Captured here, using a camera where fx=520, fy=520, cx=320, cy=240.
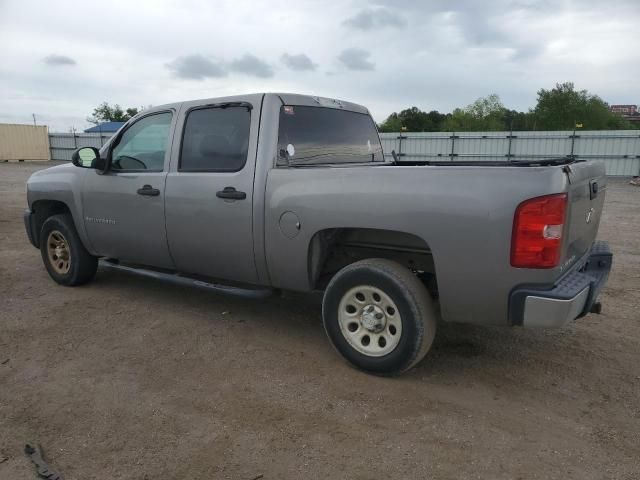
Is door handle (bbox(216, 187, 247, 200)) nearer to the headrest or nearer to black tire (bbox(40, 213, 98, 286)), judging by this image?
the headrest

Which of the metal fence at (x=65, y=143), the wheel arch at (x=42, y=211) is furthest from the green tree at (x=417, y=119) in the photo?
the wheel arch at (x=42, y=211)

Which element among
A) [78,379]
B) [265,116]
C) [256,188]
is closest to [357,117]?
[265,116]

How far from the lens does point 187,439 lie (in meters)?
2.81

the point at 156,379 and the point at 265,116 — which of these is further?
the point at 265,116

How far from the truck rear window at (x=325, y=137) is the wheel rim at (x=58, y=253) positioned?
9.75 feet

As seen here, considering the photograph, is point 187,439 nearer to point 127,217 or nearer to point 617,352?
point 127,217

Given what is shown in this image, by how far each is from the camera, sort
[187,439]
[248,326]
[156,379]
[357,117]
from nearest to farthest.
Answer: [187,439] < [156,379] < [248,326] < [357,117]

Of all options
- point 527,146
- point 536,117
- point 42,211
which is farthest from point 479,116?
point 42,211

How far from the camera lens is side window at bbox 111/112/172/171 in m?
4.61

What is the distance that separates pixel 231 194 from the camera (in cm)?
397

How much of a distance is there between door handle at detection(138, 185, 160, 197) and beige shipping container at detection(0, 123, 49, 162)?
121 feet

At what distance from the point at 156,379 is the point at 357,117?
2922mm

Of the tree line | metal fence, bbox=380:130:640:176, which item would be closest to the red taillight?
metal fence, bbox=380:130:640:176

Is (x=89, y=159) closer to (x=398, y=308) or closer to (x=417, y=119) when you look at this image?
(x=398, y=308)
